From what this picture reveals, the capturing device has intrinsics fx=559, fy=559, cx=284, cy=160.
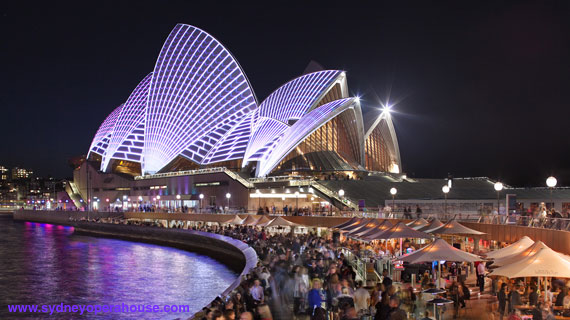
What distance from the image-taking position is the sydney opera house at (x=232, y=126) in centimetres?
5616

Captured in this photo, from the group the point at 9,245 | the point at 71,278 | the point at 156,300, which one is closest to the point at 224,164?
the point at 9,245

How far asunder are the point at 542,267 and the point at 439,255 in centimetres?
317

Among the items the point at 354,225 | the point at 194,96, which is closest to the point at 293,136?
the point at 194,96

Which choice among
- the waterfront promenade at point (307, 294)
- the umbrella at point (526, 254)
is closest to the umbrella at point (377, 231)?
the waterfront promenade at point (307, 294)

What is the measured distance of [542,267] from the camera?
9727mm

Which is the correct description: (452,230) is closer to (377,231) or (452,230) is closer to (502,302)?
(377,231)

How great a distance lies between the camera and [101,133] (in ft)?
260

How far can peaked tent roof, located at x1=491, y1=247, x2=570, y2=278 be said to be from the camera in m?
9.59

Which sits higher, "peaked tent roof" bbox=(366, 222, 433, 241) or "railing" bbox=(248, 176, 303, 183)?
"railing" bbox=(248, 176, 303, 183)

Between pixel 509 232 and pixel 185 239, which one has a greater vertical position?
pixel 509 232

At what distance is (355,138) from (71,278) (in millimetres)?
42521

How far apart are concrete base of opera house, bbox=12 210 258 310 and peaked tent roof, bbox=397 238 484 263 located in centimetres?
492

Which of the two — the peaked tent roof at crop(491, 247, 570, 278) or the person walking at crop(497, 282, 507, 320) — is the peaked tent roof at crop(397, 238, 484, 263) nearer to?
the person walking at crop(497, 282, 507, 320)

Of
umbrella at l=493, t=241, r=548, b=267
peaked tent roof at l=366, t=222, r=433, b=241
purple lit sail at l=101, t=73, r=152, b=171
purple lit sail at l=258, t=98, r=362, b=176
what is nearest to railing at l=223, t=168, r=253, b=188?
purple lit sail at l=258, t=98, r=362, b=176
